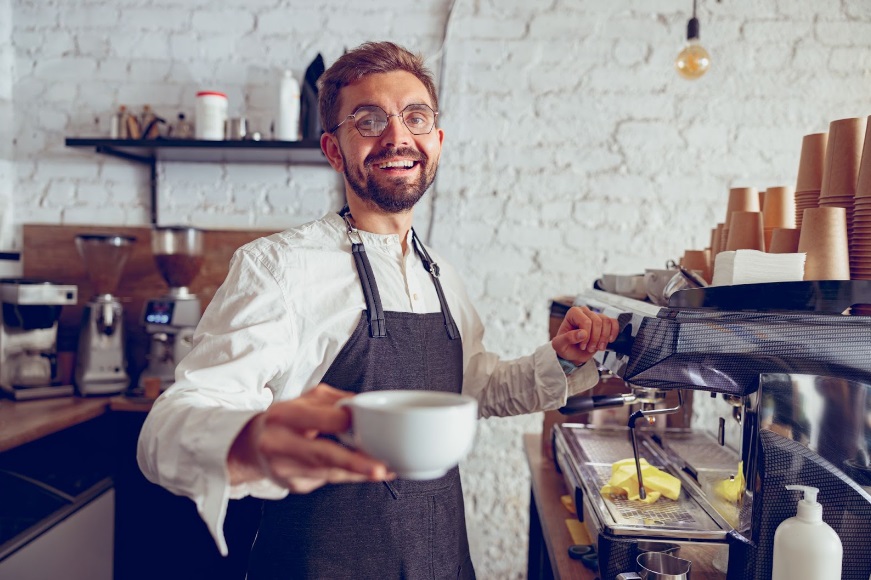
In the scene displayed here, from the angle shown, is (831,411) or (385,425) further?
(831,411)

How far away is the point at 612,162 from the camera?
2740 millimetres

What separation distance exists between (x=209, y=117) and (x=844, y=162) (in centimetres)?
220

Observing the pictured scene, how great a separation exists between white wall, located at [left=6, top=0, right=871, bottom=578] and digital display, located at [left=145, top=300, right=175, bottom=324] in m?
0.44

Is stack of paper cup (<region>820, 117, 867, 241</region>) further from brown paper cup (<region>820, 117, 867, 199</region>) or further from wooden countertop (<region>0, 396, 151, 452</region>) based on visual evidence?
wooden countertop (<region>0, 396, 151, 452</region>)

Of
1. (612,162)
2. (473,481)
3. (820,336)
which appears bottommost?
(473,481)

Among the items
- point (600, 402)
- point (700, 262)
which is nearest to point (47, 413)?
point (600, 402)

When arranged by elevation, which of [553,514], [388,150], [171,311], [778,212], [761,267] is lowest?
[553,514]

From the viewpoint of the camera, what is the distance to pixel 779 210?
1413 mm

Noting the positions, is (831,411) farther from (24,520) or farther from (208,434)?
(24,520)

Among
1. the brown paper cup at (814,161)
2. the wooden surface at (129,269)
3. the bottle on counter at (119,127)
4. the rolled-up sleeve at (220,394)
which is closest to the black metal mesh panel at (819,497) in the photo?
the brown paper cup at (814,161)

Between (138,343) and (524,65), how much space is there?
6.57 ft

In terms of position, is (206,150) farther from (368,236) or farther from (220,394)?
(220,394)

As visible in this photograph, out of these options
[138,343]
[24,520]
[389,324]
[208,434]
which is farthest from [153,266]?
[208,434]

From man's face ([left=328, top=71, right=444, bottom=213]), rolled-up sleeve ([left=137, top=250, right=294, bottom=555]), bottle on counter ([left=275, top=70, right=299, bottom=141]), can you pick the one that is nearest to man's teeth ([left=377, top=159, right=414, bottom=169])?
man's face ([left=328, top=71, right=444, bottom=213])
